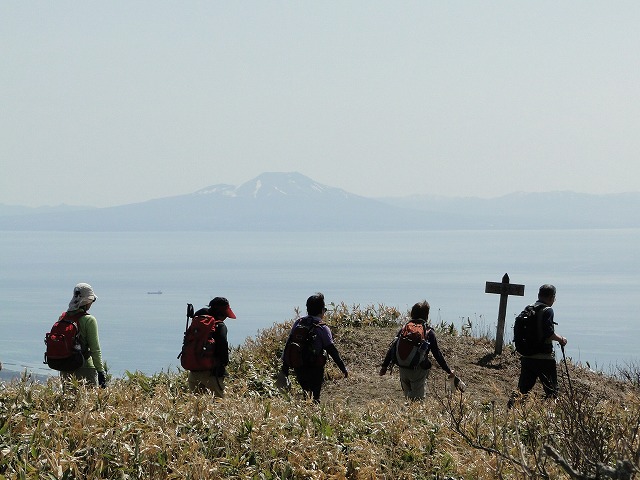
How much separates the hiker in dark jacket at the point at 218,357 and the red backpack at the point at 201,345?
50 mm

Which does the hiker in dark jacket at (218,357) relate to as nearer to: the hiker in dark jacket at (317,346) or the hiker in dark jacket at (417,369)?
the hiker in dark jacket at (317,346)

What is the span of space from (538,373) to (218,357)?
169 inches

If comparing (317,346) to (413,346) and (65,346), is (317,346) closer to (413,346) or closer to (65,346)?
(413,346)

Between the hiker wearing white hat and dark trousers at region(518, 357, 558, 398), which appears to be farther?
dark trousers at region(518, 357, 558, 398)

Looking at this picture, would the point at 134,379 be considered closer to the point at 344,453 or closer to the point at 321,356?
the point at 321,356

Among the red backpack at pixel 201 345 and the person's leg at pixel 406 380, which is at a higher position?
the red backpack at pixel 201 345

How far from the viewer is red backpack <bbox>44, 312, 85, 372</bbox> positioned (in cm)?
1002

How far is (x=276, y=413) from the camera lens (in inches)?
331

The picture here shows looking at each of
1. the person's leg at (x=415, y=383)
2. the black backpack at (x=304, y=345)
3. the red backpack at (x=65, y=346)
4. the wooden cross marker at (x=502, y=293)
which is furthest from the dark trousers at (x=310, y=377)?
the wooden cross marker at (x=502, y=293)

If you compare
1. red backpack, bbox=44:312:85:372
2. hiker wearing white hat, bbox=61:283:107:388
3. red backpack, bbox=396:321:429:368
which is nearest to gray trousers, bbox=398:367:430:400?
red backpack, bbox=396:321:429:368

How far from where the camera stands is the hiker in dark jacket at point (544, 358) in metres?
11.6

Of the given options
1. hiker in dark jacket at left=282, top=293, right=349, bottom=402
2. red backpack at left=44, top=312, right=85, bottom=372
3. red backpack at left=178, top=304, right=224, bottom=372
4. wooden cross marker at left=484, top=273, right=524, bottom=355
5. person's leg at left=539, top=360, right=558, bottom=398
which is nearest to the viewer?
red backpack at left=44, top=312, right=85, bottom=372

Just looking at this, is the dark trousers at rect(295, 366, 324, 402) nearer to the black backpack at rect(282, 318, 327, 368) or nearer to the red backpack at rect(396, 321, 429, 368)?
the black backpack at rect(282, 318, 327, 368)

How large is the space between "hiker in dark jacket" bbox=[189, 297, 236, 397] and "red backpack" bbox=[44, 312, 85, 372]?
51.5 inches
